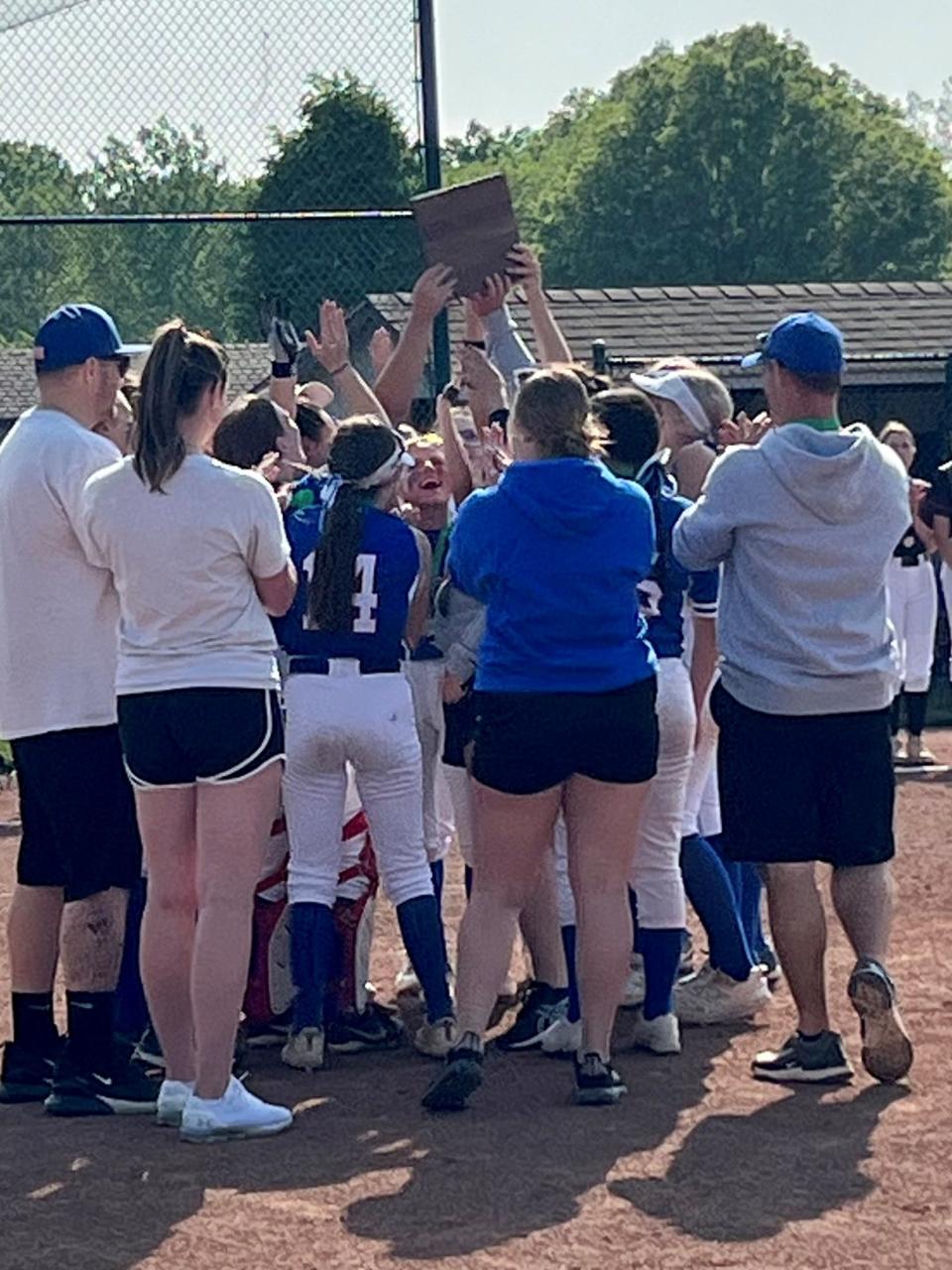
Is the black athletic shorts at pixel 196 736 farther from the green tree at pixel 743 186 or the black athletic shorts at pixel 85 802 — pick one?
the green tree at pixel 743 186

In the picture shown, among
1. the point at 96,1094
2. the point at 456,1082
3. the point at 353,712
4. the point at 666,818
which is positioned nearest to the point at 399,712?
the point at 353,712

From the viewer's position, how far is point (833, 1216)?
→ 15.9ft

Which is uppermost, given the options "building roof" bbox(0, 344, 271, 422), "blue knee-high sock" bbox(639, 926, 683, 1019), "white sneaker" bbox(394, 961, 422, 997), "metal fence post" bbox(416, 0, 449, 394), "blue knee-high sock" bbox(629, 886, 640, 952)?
"metal fence post" bbox(416, 0, 449, 394)

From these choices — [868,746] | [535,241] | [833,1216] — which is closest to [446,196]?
[868,746]

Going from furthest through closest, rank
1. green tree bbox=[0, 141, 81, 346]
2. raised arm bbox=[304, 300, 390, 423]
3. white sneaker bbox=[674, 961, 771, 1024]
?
green tree bbox=[0, 141, 81, 346], raised arm bbox=[304, 300, 390, 423], white sneaker bbox=[674, 961, 771, 1024]

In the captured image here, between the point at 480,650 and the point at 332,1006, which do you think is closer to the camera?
the point at 480,650

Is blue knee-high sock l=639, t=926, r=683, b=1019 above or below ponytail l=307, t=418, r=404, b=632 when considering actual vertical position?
below

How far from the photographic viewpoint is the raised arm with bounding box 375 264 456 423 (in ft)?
23.2

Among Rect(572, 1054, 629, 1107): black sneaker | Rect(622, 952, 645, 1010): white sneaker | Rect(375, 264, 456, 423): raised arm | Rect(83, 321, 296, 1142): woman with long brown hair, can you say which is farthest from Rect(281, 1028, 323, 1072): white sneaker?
Rect(375, 264, 456, 423): raised arm

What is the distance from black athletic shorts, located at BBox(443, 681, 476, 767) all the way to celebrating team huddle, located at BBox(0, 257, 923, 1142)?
0.6 inches

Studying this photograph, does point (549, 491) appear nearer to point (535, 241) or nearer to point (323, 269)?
point (323, 269)

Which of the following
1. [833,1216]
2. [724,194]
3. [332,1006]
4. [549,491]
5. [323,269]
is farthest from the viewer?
[724,194]

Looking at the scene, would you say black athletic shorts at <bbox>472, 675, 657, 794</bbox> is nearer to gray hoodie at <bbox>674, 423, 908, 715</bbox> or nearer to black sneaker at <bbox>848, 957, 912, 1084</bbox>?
gray hoodie at <bbox>674, 423, 908, 715</bbox>

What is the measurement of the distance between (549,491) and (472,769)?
74 cm
